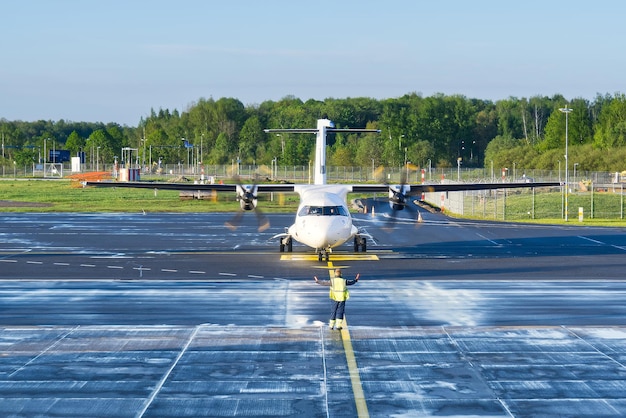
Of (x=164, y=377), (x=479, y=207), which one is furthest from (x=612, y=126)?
(x=164, y=377)

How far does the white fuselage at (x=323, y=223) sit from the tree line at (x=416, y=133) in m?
87.9

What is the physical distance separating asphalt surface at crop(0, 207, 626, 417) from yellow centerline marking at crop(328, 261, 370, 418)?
60mm

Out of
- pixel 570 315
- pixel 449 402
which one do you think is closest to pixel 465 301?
pixel 570 315

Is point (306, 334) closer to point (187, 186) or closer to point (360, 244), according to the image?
point (360, 244)

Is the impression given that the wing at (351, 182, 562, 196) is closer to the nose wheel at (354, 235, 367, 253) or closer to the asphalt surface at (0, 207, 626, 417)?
the nose wheel at (354, 235, 367, 253)

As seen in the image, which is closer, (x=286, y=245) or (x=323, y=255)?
(x=323, y=255)

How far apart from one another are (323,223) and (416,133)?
122 metres

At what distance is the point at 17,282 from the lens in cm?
2588

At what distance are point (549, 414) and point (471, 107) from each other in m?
158

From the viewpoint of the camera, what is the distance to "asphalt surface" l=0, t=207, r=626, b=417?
12.8 meters

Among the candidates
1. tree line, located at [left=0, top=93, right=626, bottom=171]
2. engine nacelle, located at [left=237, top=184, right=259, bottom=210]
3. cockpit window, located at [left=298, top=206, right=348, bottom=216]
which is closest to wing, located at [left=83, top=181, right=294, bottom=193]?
engine nacelle, located at [left=237, top=184, right=259, bottom=210]

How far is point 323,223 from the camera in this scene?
30406 mm

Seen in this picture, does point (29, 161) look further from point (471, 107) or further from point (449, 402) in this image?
point (449, 402)

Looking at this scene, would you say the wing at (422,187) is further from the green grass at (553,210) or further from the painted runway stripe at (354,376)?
the painted runway stripe at (354,376)
